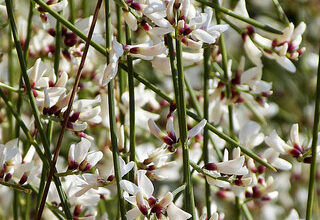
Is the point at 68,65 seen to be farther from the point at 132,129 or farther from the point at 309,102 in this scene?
the point at 309,102

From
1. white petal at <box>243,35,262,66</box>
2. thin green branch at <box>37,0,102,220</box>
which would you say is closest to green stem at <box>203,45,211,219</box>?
white petal at <box>243,35,262,66</box>

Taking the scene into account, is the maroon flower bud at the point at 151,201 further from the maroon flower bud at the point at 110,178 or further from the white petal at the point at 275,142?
the white petal at the point at 275,142

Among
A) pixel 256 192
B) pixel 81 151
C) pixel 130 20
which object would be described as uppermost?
pixel 130 20

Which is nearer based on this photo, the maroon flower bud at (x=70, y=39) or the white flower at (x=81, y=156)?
the white flower at (x=81, y=156)

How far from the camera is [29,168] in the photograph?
634 mm

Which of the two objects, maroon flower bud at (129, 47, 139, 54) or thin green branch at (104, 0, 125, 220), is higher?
maroon flower bud at (129, 47, 139, 54)

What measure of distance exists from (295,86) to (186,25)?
1.06m

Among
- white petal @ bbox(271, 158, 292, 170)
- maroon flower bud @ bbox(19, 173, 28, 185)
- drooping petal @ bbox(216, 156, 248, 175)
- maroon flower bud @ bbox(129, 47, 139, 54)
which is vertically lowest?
white petal @ bbox(271, 158, 292, 170)

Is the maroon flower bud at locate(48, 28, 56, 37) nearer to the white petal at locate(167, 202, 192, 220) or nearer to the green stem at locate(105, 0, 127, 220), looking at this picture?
the green stem at locate(105, 0, 127, 220)

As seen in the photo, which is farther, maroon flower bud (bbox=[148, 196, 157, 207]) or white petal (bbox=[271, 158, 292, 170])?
white petal (bbox=[271, 158, 292, 170])

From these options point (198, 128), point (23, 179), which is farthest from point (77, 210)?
point (198, 128)

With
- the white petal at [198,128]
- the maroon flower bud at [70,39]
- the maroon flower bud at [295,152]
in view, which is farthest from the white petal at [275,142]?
the maroon flower bud at [70,39]

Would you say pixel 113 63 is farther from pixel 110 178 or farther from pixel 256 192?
pixel 256 192

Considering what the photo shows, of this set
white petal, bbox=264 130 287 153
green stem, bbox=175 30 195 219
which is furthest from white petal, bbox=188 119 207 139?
white petal, bbox=264 130 287 153
